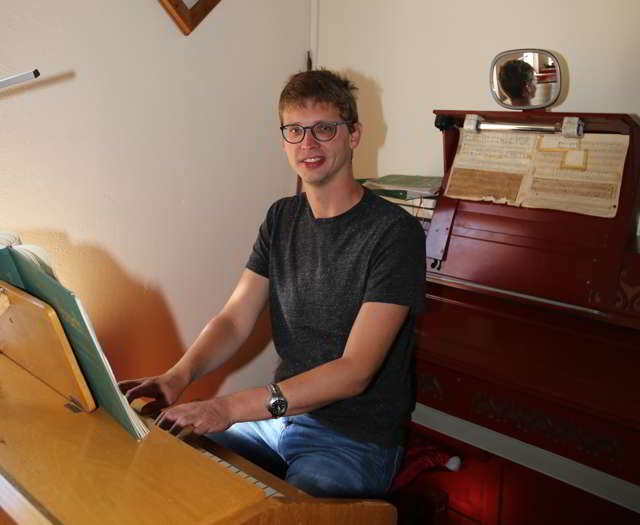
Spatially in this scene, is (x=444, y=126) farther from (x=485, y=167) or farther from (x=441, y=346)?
(x=441, y=346)

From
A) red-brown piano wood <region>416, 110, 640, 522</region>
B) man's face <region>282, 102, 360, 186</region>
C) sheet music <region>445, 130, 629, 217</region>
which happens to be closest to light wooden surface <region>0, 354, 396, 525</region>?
red-brown piano wood <region>416, 110, 640, 522</region>

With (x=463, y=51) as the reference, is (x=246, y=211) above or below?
below

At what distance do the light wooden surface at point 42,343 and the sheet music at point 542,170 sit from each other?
130 centimetres

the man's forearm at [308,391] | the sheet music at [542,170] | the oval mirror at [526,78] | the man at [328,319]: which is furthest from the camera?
the oval mirror at [526,78]

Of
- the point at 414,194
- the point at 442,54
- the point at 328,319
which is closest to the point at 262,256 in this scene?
the point at 328,319

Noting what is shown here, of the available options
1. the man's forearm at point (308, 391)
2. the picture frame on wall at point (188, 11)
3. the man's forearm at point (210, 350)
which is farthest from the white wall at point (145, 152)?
the man's forearm at point (308, 391)

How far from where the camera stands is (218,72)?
6.95 ft

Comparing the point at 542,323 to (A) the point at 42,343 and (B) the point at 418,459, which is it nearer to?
(B) the point at 418,459

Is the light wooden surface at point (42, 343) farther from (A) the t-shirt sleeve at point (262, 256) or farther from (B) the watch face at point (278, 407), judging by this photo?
(A) the t-shirt sleeve at point (262, 256)

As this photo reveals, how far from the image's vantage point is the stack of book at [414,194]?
191cm

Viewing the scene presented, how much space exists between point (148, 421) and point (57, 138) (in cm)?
103

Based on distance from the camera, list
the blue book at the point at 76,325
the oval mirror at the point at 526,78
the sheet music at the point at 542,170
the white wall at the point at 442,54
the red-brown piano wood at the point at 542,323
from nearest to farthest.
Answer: the blue book at the point at 76,325, the red-brown piano wood at the point at 542,323, the sheet music at the point at 542,170, the oval mirror at the point at 526,78, the white wall at the point at 442,54

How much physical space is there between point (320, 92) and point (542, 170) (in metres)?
0.75

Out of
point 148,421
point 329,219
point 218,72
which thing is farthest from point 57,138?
point 148,421
